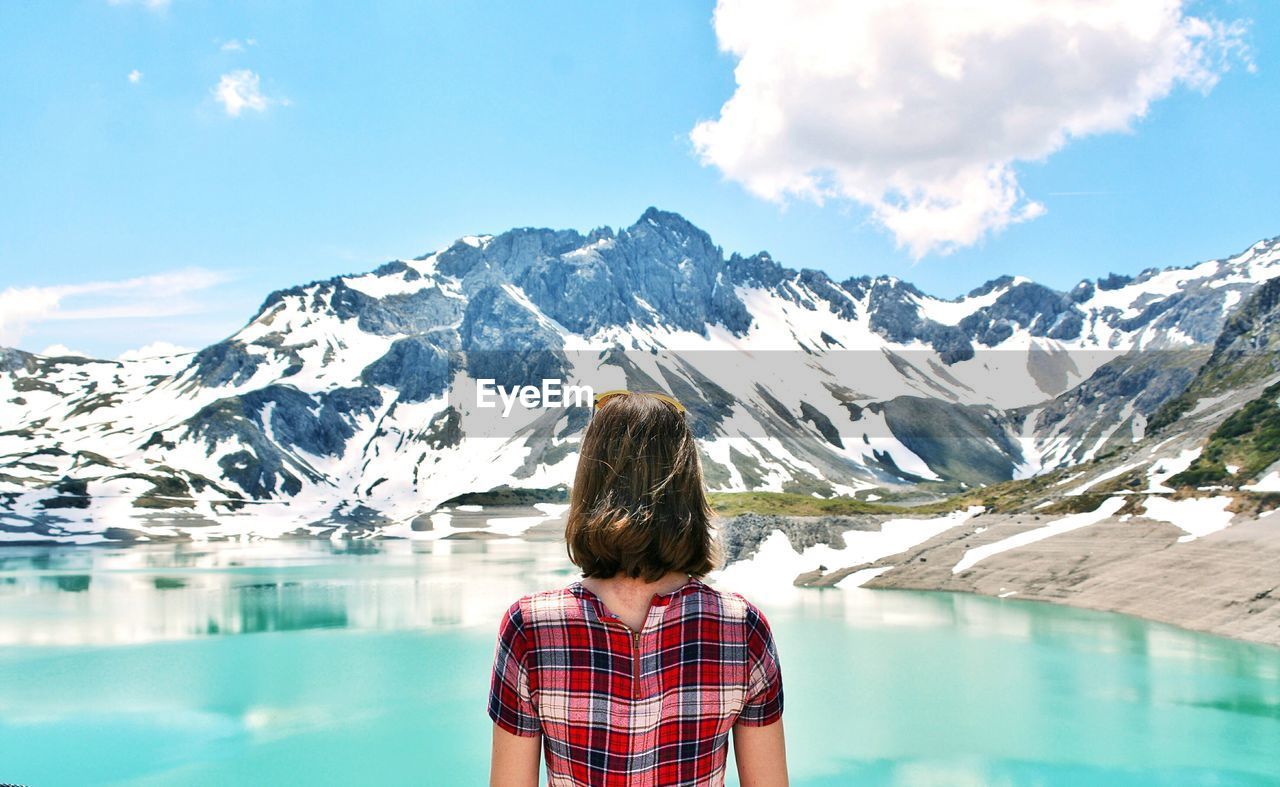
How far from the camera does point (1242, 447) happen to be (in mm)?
52938

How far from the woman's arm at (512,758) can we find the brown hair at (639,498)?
0.60 metres

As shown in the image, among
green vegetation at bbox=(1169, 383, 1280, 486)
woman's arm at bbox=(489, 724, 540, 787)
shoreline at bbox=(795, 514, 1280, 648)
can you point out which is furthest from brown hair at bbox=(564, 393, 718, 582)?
green vegetation at bbox=(1169, 383, 1280, 486)

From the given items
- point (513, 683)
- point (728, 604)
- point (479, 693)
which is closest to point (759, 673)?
point (728, 604)

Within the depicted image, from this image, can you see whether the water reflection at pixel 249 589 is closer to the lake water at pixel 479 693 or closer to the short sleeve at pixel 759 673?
the lake water at pixel 479 693

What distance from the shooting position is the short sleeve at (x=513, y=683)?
2.73 m

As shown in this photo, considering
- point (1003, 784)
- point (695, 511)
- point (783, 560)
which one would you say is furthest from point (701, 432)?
point (695, 511)

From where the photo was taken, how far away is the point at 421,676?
31.4 metres

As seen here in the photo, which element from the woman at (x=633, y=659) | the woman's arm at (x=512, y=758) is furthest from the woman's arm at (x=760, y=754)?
the woman's arm at (x=512, y=758)

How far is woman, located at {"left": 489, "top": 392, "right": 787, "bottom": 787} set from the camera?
8.96ft

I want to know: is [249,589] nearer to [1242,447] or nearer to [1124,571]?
[1124,571]

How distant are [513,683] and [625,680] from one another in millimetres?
379

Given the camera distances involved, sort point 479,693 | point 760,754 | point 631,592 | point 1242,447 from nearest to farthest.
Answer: point 631,592
point 760,754
point 479,693
point 1242,447

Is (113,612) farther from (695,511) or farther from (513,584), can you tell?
(695,511)

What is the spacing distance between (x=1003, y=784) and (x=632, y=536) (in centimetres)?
2122
